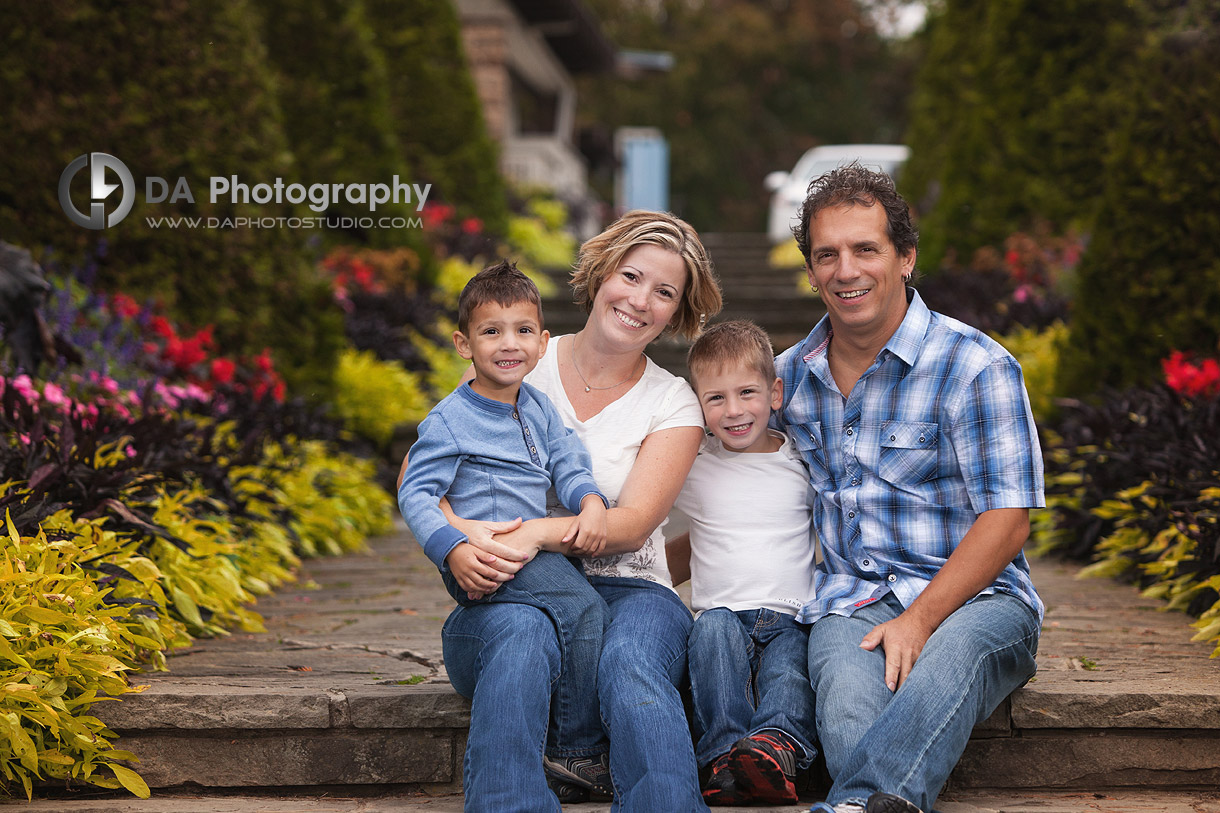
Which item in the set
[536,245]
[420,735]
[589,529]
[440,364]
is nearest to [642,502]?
[589,529]

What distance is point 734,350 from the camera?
9.19 feet

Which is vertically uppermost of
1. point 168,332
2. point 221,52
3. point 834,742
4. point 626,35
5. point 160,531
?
point 626,35

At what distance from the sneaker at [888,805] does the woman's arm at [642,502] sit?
81 centimetres

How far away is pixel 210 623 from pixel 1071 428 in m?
3.64

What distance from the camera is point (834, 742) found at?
238 centimetres

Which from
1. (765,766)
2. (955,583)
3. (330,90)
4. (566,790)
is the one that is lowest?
(566,790)

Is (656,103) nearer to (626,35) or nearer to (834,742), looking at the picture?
(626,35)

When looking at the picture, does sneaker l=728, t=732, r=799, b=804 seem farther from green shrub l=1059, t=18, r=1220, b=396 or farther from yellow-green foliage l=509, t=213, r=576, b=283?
yellow-green foliage l=509, t=213, r=576, b=283

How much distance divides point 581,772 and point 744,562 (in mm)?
667

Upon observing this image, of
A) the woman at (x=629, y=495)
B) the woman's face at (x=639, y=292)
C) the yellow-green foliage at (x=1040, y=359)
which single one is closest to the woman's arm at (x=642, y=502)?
the woman at (x=629, y=495)

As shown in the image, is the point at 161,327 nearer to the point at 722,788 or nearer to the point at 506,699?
the point at 506,699

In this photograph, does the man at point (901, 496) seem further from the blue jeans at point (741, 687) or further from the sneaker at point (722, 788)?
the sneaker at point (722, 788)

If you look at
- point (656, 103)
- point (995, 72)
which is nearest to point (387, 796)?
point (995, 72)

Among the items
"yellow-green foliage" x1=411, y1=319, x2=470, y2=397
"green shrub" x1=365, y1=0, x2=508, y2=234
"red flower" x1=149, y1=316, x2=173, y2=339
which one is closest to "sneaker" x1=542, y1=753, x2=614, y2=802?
"red flower" x1=149, y1=316, x2=173, y2=339
